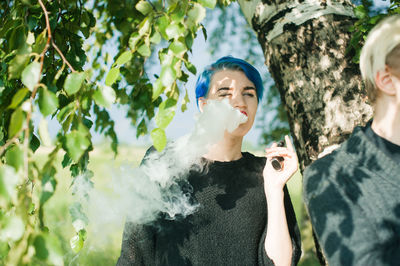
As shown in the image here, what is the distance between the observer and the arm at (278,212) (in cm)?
173

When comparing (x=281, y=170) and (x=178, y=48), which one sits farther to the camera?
(x=281, y=170)

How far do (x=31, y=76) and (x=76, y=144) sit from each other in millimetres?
235

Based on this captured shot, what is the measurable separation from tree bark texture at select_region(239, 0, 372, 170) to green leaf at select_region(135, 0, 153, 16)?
906 millimetres

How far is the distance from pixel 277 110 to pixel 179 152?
13.1 feet

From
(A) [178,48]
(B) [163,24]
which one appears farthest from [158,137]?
(B) [163,24]

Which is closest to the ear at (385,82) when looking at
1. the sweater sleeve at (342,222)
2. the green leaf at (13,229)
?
the sweater sleeve at (342,222)

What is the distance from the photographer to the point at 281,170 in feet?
5.92

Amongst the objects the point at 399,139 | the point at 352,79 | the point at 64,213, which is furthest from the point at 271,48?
the point at 64,213

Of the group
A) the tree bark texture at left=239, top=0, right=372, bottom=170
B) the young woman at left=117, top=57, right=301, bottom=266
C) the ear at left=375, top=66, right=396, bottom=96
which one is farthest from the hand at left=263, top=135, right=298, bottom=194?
the ear at left=375, top=66, right=396, bottom=96

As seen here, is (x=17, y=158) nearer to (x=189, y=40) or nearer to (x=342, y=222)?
(x=189, y=40)

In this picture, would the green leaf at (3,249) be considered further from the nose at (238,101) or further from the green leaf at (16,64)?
the nose at (238,101)

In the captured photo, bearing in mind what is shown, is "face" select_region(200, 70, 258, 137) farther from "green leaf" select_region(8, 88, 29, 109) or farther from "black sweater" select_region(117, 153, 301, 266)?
"green leaf" select_region(8, 88, 29, 109)

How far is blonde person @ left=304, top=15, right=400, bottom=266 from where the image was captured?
128 cm

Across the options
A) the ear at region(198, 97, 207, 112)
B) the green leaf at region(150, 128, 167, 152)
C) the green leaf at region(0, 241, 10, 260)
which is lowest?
the green leaf at region(0, 241, 10, 260)
